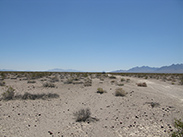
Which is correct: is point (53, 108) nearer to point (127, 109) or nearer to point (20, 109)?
point (20, 109)

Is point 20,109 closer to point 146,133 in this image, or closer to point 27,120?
point 27,120

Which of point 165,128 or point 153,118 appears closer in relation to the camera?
point 165,128

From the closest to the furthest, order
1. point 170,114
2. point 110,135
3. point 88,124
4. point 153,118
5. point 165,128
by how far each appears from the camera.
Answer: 1. point 110,135
2. point 165,128
3. point 88,124
4. point 153,118
5. point 170,114

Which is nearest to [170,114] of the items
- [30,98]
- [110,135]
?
[110,135]

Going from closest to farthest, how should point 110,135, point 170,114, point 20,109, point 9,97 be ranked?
1. point 110,135
2. point 170,114
3. point 20,109
4. point 9,97

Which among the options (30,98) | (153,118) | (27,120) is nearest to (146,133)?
(153,118)

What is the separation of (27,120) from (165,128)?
630 cm

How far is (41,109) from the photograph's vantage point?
343 inches

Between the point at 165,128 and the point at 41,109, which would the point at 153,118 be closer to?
the point at 165,128

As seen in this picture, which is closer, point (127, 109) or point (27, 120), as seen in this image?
point (27, 120)

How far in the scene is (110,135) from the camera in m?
5.61

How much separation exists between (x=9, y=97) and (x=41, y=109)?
155 inches

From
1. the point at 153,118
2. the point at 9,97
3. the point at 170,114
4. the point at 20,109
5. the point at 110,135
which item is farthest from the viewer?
the point at 9,97

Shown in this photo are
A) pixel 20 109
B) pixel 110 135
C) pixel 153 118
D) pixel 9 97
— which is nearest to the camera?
pixel 110 135
